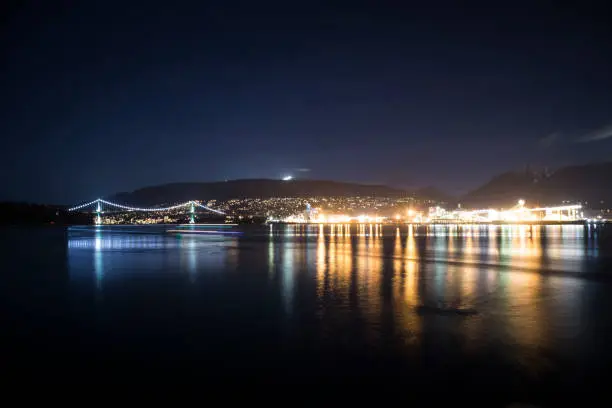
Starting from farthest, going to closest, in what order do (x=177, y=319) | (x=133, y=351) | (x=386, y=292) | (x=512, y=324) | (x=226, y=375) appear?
1. (x=386, y=292)
2. (x=177, y=319)
3. (x=512, y=324)
4. (x=133, y=351)
5. (x=226, y=375)

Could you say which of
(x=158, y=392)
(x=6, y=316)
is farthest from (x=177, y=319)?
(x=158, y=392)

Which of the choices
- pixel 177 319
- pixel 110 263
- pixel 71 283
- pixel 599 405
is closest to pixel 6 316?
pixel 177 319

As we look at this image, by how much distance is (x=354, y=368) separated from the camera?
5695 mm

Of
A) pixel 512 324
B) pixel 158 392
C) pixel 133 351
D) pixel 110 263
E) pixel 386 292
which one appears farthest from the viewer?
pixel 110 263

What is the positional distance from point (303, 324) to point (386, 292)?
361 cm

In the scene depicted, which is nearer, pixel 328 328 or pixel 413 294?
pixel 328 328

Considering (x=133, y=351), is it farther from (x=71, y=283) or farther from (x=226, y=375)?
(x=71, y=283)

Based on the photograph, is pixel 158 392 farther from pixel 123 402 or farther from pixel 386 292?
pixel 386 292

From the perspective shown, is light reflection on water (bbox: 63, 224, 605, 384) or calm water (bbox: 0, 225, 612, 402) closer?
calm water (bbox: 0, 225, 612, 402)

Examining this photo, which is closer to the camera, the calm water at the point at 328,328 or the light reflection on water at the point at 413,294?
the calm water at the point at 328,328

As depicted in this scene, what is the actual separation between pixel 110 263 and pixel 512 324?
48.6ft

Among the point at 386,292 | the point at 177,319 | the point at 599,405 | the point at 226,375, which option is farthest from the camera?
the point at 386,292

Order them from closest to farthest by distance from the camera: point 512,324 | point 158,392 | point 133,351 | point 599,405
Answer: point 599,405, point 158,392, point 133,351, point 512,324

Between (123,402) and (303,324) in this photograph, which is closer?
(123,402)
